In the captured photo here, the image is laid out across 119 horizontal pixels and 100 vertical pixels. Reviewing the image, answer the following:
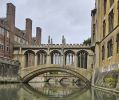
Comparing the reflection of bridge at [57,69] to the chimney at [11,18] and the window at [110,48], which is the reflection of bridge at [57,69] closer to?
the chimney at [11,18]

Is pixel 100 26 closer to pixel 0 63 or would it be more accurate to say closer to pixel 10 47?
pixel 0 63

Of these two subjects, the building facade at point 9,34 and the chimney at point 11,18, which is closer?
the building facade at point 9,34

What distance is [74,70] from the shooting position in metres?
60.3

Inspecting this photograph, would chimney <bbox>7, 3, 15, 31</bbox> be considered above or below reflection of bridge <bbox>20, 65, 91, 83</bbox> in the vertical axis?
above

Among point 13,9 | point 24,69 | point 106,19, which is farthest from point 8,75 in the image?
point 106,19

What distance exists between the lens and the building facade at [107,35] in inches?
1460

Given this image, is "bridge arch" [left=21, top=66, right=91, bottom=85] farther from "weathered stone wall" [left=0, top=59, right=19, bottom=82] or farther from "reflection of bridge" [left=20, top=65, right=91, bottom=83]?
"weathered stone wall" [left=0, top=59, right=19, bottom=82]

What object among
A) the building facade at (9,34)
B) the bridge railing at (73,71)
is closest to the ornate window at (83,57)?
the bridge railing at (73,71)

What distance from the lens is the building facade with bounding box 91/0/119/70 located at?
3709 cm

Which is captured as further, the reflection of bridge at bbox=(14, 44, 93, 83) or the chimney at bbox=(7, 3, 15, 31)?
Result: the chimney at bbox=(7, 3, 15, 31)

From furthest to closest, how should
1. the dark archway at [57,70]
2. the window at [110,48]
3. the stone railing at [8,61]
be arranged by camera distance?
1. the dark archway at [57,70]
2. the stone railing at [8,61]
3. the window at [110,48]

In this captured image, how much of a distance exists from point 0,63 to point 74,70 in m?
12.8

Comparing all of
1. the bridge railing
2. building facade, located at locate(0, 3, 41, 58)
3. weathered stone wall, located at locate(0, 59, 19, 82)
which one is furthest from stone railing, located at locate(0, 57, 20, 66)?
building facade, located at locate(0, 3, 41, 58)

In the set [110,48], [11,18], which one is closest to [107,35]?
[110,48]
